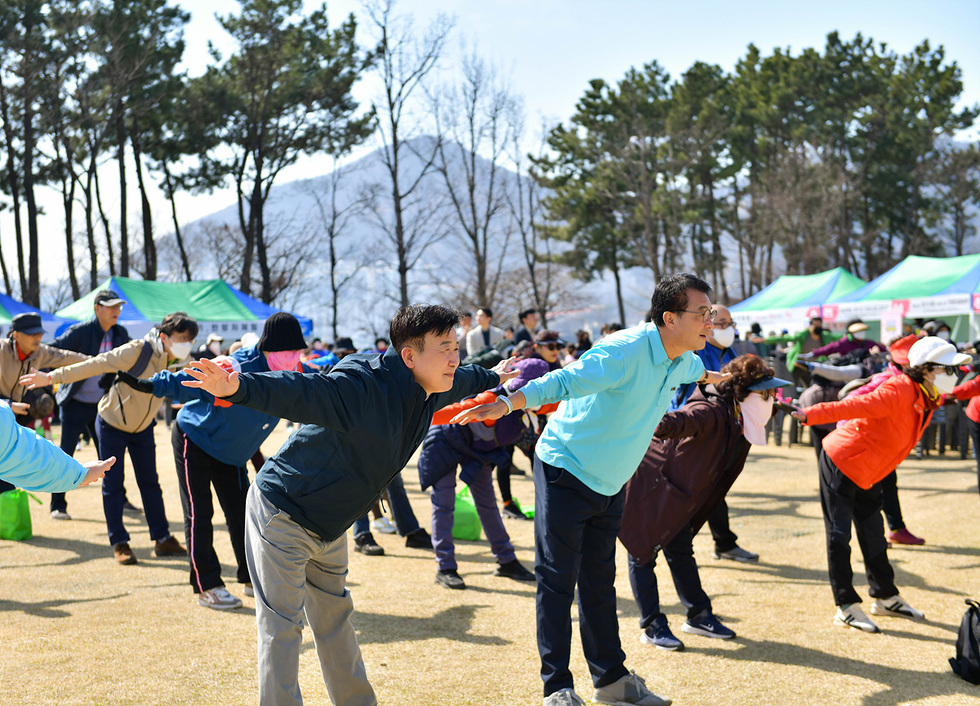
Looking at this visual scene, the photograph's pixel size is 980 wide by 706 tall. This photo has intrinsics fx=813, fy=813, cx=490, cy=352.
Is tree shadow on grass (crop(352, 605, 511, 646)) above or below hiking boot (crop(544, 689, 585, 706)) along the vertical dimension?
below

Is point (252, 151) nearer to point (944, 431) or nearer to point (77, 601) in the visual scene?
point (944, 431)

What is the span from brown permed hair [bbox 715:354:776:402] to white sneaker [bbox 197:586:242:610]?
10.6 feet

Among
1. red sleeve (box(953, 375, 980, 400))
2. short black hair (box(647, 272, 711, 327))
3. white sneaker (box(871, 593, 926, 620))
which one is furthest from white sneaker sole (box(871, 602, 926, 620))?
short black hair (box(647, 272, 711, 327))

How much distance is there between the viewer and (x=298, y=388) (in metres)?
2.47

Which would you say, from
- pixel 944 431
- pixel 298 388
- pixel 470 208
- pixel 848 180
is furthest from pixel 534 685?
pixel 848 180

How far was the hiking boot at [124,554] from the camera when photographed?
20.3 feet

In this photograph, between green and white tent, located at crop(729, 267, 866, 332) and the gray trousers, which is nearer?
the gray trousers

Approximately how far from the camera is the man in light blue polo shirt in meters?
3.47

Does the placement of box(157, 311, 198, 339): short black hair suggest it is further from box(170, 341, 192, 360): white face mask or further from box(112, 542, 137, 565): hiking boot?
box(112, 542, 137, 565): hiking boot

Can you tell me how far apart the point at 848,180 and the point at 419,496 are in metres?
36.7

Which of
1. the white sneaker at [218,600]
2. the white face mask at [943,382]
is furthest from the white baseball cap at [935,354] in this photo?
the white sneaker at [218,600]

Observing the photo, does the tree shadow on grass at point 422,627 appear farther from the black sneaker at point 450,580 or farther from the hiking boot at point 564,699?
the hiking boot at point 564,699

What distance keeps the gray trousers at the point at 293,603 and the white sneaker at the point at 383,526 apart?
4.40 meters

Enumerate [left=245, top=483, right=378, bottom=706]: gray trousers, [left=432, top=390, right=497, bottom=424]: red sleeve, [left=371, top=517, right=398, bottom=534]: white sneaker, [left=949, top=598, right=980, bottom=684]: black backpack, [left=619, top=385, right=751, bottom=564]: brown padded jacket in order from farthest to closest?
[left=371, top=517, right=398, bottom=534]: white sneaker < [left=619, top=385, right=751, bottom=564]: brown padded jacket < [left=949, top=598, right=980, bottom=684]: black backpack < [left=432, top=390, right=497, bottom=424]: red sleeve < [left=245, top=483, right=378, bottom=706]: gray trousers
